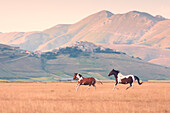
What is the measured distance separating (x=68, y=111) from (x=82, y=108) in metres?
1.60

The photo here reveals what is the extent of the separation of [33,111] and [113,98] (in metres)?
12.4

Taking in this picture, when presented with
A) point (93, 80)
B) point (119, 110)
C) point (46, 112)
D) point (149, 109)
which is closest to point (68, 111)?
point (46, 112)

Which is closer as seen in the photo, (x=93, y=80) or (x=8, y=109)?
(x=8, y=109)

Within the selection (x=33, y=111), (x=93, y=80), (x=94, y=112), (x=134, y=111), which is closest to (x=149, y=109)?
(x=134, y=111)

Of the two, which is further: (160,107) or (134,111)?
(160,107)

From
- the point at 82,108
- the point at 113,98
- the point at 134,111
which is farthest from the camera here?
the point at 113,98

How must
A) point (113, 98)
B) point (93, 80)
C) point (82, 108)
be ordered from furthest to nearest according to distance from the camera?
point (93, 80)
point (113, 98)
point (82, 108)

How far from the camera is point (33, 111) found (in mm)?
26734

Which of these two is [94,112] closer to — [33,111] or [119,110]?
[119,110]

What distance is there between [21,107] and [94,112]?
18.9ft

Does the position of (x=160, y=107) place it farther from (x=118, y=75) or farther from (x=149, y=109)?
(x=118, y=75)

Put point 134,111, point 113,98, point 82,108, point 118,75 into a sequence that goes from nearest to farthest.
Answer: point 134,111 → point 82,108 → point 113,98 → point 118,75

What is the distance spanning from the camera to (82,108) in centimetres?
2797

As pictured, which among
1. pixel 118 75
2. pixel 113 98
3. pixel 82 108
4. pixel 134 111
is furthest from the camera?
pixel 118 75
